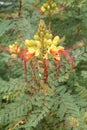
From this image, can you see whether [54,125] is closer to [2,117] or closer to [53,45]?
[2,117]

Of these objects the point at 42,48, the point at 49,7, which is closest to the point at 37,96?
the point at 42,48

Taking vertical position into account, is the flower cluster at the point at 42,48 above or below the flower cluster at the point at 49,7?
below

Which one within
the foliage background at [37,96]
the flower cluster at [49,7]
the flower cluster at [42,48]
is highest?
the flower cluster at [49,7]

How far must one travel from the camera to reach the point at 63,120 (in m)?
2.65

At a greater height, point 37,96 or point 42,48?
point 42,48

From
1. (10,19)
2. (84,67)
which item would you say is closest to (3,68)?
(10,19)

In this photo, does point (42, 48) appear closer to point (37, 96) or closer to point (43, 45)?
point (43, 45)

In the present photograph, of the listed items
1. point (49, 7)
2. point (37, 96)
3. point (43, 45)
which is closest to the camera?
point (43, 45)

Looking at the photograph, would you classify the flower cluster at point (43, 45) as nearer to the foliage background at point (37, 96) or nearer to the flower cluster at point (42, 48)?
the flower cluster at point (42, 48)

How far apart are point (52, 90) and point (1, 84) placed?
0.35 metres

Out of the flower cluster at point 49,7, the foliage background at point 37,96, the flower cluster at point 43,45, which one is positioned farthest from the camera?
the flower cluster at point 49,7

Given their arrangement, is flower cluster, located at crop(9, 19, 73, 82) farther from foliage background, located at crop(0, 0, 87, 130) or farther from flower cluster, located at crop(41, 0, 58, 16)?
flower cluster, located at crop(41, 0, 58, 16)

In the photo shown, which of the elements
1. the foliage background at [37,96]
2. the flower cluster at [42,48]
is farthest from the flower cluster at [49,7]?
the flower cluster at [42,48]

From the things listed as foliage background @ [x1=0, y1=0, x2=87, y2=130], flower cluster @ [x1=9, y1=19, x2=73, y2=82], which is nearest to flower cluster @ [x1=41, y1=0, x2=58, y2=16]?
foliage background @ [x1=0, y1=0, x2=87, y2=130]
